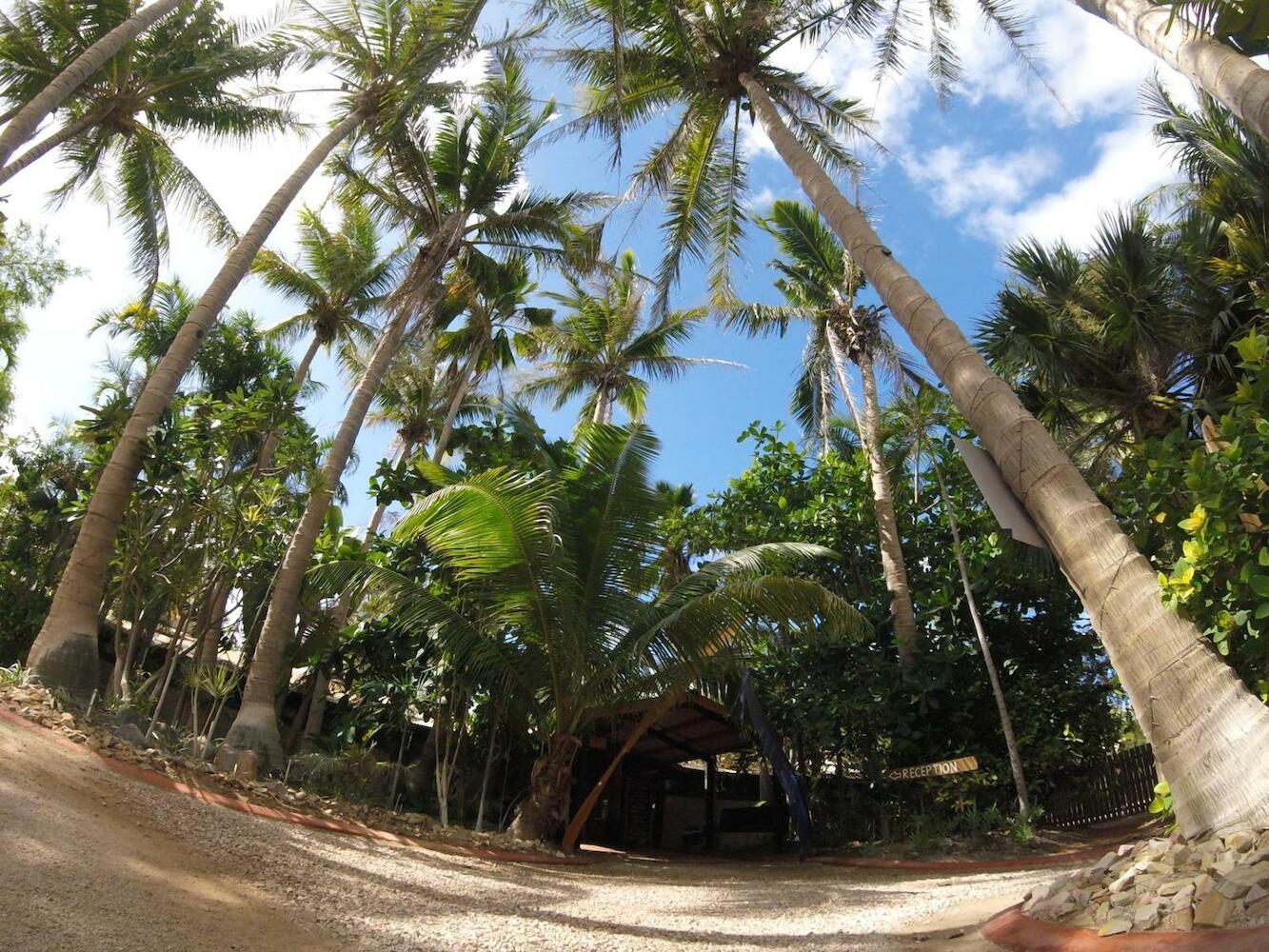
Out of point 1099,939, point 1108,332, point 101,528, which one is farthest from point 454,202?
point 1099,939

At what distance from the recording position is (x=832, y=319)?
1500 cm

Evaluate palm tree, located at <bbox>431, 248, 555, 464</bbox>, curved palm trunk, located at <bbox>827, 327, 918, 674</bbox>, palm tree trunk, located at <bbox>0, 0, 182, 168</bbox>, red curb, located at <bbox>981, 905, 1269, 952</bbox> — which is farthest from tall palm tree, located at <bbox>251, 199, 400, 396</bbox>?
red curb, located at <bbox>981, 905, 1269, 952</bbox>

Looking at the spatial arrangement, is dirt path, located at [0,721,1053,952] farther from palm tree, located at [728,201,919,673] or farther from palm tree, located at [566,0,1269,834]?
palm tree, located at [728,201,919,673]

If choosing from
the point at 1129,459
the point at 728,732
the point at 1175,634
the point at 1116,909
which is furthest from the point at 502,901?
the point at 728,732

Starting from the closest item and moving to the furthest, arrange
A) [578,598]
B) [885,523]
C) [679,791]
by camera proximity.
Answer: [578,598]
[885,523]
[679,791]

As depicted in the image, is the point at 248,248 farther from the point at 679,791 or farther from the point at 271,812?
the point at 679,791

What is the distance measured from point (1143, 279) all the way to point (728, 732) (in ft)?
30.2

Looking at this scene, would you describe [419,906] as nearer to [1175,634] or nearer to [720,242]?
[1175,634]

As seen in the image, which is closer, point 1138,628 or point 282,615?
point 1138,628

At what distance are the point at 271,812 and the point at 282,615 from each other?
121 inches

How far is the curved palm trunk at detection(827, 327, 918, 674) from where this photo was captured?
11695 mm

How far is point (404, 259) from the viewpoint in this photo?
14.3m

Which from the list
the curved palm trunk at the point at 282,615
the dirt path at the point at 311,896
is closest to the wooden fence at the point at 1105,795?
the dirt path at the point at 311,896

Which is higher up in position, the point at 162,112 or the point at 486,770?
the point at 162,112
